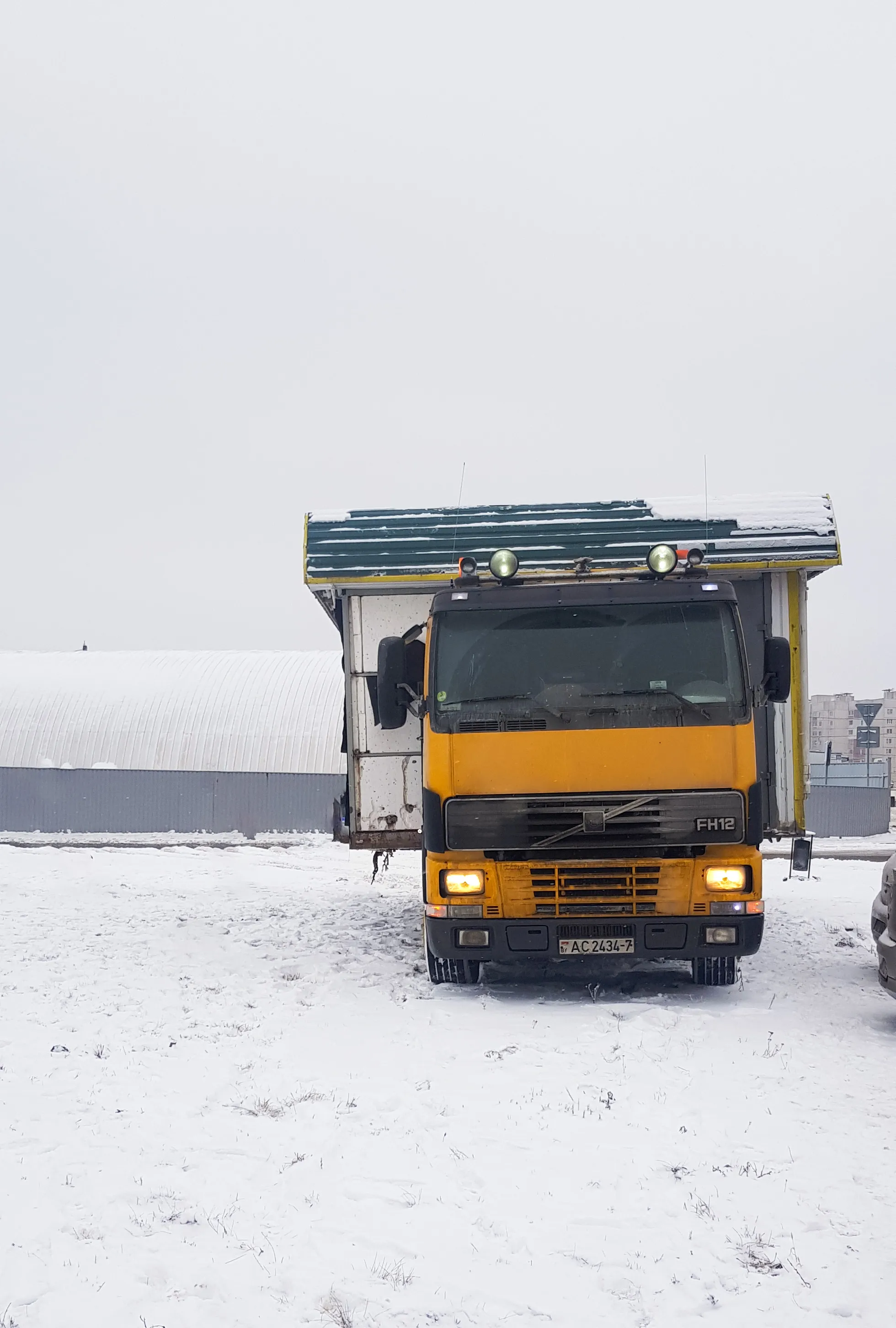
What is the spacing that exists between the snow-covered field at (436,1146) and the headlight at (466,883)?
84 cm

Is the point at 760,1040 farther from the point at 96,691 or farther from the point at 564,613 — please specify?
the point at 96,691

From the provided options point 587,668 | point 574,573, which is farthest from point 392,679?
point 574,573

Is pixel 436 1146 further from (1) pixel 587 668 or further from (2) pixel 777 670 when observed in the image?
(2) pixel 777 670

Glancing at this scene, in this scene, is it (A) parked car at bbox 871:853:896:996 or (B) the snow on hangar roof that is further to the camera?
(B) the snow on hangar roof

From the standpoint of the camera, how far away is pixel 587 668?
7.27 m

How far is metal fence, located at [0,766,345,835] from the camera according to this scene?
30.4 metres

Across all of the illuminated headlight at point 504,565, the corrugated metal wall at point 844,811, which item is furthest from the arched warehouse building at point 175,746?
the illuminated headlight at point 504,565

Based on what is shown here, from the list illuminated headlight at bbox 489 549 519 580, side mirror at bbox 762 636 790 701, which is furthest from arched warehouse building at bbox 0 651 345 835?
side mirror at bbox 762 636 790 701

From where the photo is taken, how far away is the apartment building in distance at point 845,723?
74.8 meters

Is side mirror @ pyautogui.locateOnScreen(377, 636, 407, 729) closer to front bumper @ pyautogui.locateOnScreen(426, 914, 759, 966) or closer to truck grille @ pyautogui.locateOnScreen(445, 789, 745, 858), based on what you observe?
truck grille @ pyautogui.locateOnScreen(445, 789, 745, 858)

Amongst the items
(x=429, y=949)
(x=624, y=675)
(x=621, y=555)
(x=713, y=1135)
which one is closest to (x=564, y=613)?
(x=624, y=675)

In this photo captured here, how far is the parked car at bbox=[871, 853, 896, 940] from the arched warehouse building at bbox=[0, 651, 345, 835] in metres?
23.5

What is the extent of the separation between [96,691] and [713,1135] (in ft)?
110

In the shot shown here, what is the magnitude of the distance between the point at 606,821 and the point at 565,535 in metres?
2.99
